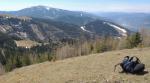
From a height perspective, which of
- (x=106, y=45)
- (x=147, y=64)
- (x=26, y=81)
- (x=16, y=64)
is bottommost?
(x=16, y=64)

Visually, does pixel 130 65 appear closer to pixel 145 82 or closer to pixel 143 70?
pixel 143 70

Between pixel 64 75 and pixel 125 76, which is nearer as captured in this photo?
pixel 125 76

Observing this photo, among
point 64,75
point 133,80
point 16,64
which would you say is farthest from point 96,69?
point 16,64

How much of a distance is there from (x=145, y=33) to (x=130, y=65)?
59698 millimetres

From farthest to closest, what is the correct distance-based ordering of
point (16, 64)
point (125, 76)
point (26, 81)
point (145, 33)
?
point (16, 64), point (145, 33), point (26, 81), point (125, 76)

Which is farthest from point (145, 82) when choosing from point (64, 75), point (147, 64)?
point (64, 75)

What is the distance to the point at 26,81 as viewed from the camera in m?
24.8

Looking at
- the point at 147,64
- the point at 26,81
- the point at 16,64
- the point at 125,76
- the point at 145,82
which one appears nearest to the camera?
the point at 145,82

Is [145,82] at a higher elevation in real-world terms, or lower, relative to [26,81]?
higher

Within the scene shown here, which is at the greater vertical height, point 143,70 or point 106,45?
point 143,70

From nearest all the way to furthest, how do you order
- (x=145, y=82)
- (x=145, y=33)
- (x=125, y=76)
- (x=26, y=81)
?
1. (x=145, y=82)
2. (x=125, y=76)
3. (x=26, y=81)
4. (x=145, y=33)

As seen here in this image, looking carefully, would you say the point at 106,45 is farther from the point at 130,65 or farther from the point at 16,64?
the point at 130,65

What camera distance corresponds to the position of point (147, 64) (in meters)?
23.2

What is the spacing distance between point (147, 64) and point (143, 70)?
2.44 meters
